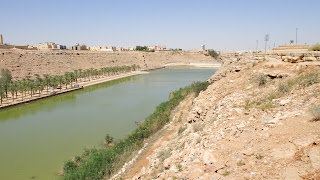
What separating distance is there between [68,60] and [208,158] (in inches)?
2895

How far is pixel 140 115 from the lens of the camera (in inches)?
990

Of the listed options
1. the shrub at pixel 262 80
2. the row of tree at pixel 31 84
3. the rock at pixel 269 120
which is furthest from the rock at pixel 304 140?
the row of tree at pixel 31 84

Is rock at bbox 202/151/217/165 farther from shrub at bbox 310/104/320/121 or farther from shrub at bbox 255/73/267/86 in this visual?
shrub at bbox 255/73/267/86

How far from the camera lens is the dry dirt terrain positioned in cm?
5581

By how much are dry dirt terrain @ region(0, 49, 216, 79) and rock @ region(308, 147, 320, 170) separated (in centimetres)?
5715

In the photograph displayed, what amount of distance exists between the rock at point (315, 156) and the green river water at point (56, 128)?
12.7m

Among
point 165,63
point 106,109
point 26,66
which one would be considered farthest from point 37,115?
point 165,63

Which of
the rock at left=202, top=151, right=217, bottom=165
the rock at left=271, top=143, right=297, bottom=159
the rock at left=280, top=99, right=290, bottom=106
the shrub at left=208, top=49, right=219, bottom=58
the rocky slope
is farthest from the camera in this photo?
the shrub at left=208, top=49, right=219, bottom=58

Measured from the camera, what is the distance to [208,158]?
5672mm

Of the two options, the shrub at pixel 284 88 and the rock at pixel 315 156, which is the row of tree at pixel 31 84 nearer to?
the shrub at pixel 284 88

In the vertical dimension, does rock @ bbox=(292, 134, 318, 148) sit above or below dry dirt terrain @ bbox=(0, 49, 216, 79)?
below

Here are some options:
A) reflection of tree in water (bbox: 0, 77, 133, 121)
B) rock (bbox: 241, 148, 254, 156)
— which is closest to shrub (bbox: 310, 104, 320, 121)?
rock (bbox: 241, 148, 254, 156)

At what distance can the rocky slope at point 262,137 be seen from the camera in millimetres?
4715

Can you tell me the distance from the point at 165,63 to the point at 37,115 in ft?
282
